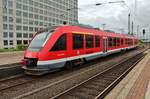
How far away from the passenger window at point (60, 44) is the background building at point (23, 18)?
57.2m

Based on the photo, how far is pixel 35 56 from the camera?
11641mm

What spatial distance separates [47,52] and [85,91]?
3.82 meters

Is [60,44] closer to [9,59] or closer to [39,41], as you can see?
[39,41]

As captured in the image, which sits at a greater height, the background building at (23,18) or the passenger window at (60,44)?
the background building at (23,18)

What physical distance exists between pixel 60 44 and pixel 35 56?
1.85m

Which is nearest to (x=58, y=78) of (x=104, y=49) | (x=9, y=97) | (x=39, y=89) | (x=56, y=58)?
(x=56, y=58)

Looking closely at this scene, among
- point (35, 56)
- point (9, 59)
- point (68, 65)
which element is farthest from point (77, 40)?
point (9, 59)

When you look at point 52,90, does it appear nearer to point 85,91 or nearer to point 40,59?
point 85,91

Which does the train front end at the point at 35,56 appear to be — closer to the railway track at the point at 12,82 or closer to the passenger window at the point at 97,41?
the railway track at the point at 12,82

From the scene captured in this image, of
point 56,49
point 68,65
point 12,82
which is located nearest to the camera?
point 12,82

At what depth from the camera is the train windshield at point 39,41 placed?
12.0 m

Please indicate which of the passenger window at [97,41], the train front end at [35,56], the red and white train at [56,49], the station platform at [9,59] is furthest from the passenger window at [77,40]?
the station platform at [9,59]

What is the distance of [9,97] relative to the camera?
26.9ft

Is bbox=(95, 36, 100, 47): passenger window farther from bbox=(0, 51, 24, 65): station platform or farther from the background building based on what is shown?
the background building
